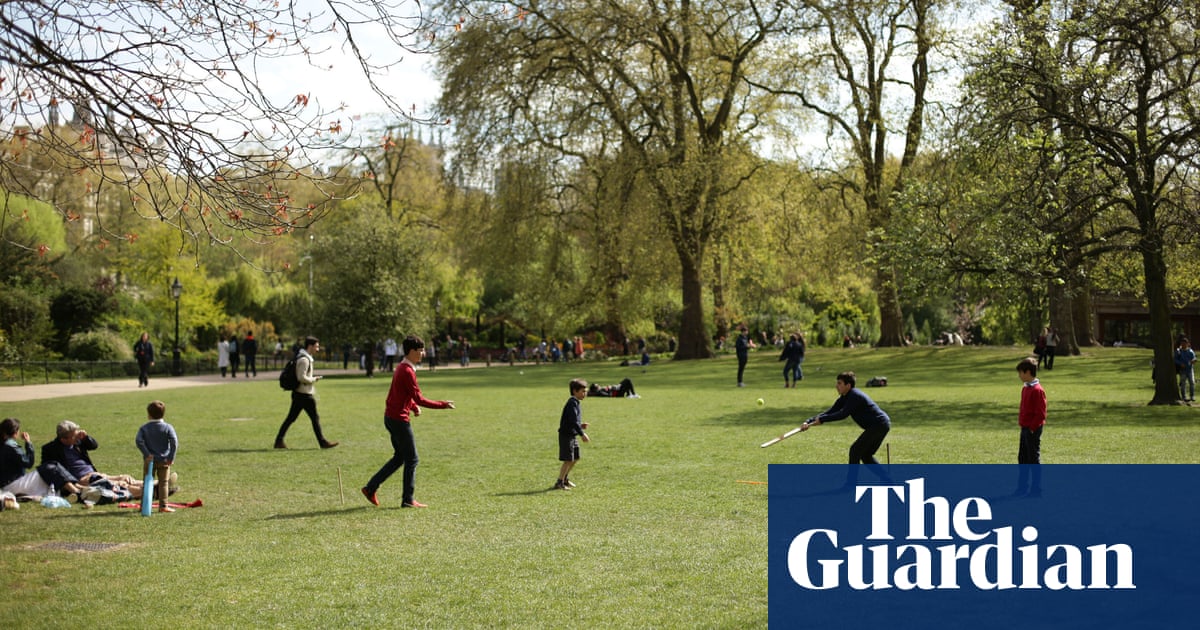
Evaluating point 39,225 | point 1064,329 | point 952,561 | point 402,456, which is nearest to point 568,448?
point 402,456

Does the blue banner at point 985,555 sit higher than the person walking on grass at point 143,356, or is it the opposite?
the person walking on grass at point 143,356

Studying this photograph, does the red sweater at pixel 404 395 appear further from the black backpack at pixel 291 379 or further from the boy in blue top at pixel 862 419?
the black backpack at pixel 291 379

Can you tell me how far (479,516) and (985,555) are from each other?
5.10 metres

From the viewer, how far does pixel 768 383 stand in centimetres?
3338

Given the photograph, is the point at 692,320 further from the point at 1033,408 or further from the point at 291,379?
the point at 1033,408

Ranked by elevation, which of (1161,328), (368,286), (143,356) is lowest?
(143,356)

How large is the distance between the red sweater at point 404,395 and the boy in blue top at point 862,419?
4.20 meters

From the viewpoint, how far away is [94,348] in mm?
43688

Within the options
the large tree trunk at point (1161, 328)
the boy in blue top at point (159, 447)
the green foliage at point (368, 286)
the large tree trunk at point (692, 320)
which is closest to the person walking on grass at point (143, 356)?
the green foliage at point (368, 286)

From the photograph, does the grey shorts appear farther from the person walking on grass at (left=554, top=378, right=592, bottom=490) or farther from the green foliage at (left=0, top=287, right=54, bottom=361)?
the green foliage at (left=0, top=287, right=54, bottom=361)

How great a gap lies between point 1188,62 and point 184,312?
4572 cm

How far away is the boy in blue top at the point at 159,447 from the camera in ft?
39.0

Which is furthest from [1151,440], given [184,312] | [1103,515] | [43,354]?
[184,312]

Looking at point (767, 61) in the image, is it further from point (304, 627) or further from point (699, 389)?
point (304, 627)
